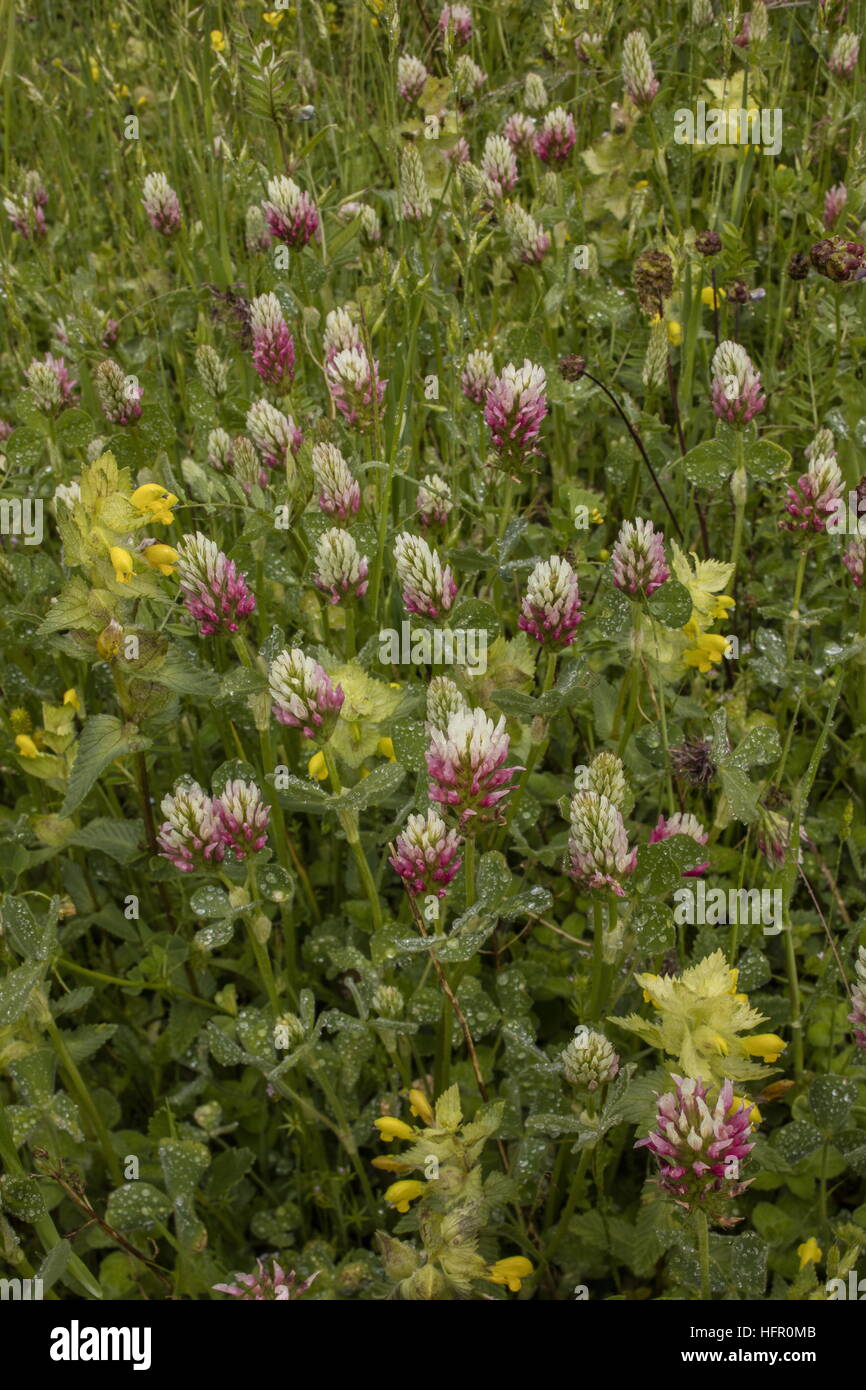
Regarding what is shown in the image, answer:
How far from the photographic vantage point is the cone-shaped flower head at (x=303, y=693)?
146 cm

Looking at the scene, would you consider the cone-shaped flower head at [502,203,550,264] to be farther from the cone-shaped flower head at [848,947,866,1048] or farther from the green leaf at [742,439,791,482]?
the cone-shaped flower head at [848,947,866,1048]

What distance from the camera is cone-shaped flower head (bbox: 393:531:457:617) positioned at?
1618 mm

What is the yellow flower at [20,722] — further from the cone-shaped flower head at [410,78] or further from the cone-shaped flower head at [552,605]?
the cone-shaped flower head at [410,78]

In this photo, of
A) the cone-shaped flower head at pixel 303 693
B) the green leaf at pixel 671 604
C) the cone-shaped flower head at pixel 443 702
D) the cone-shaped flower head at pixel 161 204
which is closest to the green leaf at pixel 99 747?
the cone-shaped flower head at pixel 303 693

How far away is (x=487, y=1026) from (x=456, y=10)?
238 cm

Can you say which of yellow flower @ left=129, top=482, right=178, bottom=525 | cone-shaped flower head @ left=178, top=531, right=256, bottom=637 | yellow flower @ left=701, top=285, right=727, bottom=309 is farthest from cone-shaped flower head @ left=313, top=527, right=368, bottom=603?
yellow flower @ left=701, top=285, right=727, bottom=309

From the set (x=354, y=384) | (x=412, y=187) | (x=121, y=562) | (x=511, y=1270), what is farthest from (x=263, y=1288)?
(x=412, y=187)

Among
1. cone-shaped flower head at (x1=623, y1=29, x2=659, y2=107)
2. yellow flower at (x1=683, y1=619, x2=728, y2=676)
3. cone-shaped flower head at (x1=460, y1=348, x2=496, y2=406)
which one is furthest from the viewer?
cone-shaped flower head at (x1=623, y1=29, x2=659, y2=107)

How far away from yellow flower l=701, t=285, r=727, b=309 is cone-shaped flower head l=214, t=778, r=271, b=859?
155cm

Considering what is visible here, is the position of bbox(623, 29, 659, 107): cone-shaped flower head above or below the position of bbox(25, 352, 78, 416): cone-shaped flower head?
above

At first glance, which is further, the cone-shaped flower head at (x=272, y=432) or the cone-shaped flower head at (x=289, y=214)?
the cone-shaped flower head at (x=289, y=214)

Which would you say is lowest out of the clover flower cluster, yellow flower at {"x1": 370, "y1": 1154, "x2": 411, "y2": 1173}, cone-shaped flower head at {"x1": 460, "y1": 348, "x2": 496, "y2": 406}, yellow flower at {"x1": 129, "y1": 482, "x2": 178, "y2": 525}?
yellow flower at {"x1": 370, "y1": 1154, "x2": 411, "y2": 1173}

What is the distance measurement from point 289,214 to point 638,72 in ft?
3.23

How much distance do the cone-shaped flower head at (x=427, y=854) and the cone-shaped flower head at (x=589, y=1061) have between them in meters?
0.25
